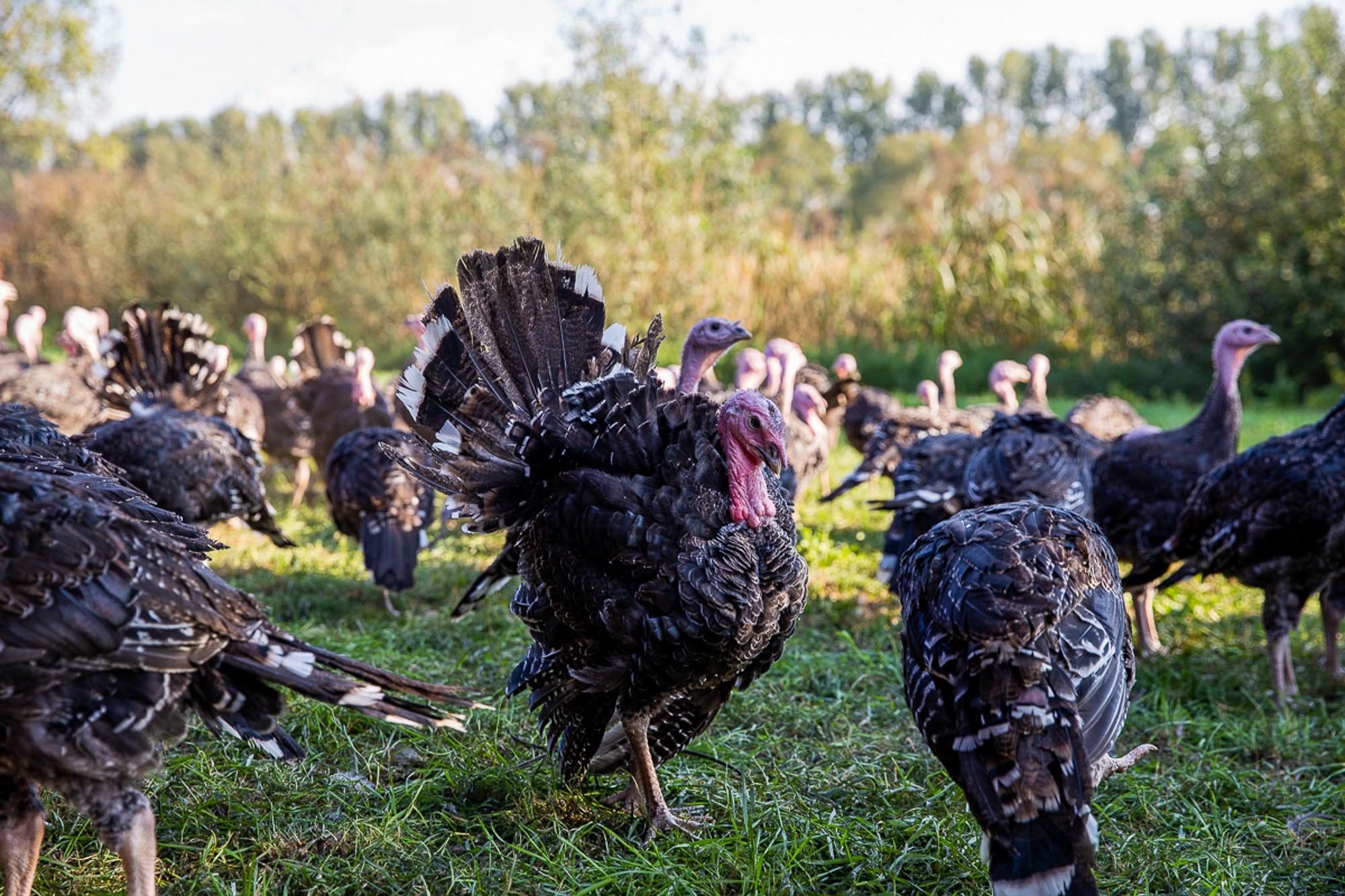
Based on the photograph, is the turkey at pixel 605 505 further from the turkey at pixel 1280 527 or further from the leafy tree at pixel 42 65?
the leafy tree at pixel 42 65

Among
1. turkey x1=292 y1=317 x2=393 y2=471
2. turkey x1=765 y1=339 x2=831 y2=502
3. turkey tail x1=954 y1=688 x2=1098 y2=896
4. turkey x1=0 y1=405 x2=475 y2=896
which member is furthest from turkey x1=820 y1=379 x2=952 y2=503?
turkey x1=0 y1=405 x2=475 y2=896

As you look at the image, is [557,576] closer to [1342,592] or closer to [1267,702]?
[1267,702]

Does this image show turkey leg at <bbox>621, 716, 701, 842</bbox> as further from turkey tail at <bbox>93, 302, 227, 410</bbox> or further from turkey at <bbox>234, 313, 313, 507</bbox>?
turkey at <bbox>234, 313, 313, 507</bbox>

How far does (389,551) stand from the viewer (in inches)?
243

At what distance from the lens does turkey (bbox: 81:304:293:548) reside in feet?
18.7

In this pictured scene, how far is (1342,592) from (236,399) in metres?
8.05

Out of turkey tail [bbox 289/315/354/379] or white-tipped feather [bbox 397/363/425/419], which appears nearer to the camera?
white-tipped feather [bbox 397/363/425/419]

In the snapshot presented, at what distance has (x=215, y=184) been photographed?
2450 centimetres

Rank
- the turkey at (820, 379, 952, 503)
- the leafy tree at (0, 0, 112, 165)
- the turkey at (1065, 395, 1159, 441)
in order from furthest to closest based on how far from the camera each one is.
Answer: the leafy tree at (0, 0, 112, 165)
the turkey at (1065, 395, 1159, 441)
the turkey at (820, 379, 952, 503)

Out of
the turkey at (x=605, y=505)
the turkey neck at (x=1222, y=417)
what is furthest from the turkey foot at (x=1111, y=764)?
the turkey neck at (x=1222, y=417)

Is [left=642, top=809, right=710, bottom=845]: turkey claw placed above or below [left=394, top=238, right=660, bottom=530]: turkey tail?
→ below

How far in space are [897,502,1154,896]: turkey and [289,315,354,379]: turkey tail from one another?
8442 mm

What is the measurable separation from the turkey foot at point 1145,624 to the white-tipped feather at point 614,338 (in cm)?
339

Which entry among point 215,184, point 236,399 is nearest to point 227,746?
point 236,399
